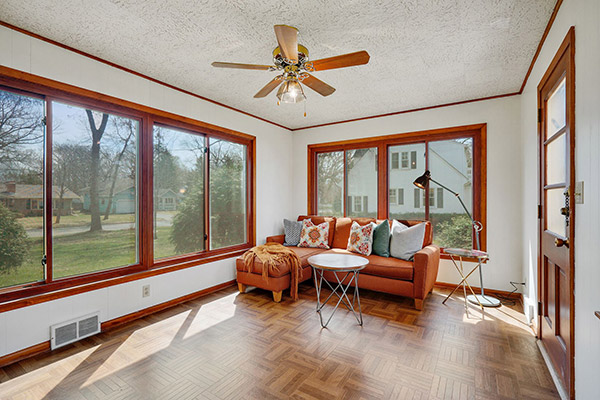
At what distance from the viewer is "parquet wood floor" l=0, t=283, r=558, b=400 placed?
5.92ft

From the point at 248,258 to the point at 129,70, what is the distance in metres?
2.41

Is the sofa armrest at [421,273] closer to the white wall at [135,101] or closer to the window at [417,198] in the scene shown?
the window at [417,198]

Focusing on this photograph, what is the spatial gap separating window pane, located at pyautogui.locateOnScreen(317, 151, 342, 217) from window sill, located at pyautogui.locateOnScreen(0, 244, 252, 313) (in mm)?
2283

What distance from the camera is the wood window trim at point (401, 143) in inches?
145

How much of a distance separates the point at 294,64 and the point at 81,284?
8.70 feet

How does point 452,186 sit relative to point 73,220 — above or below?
above

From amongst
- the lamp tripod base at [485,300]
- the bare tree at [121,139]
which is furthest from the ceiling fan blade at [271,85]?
the lamp tripod base at [485,300]

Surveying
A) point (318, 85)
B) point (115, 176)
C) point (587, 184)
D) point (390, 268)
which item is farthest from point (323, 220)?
point (587, 184)

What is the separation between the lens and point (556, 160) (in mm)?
2084

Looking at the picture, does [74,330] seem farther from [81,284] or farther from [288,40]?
[288,40]

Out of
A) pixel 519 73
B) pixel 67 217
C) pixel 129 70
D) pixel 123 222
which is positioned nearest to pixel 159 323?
pixel 123 222

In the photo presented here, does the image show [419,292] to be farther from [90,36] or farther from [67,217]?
[90,36]

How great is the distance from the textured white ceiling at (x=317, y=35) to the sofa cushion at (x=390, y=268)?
6.80 feet

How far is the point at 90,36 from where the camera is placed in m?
2.26
